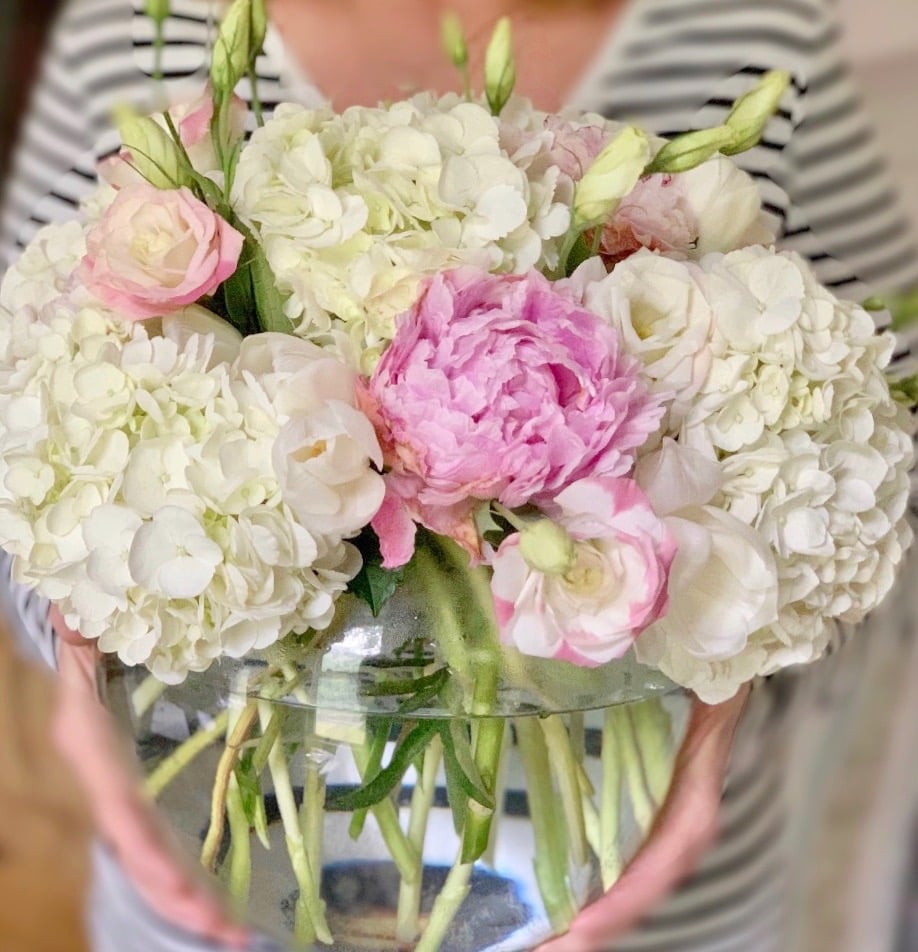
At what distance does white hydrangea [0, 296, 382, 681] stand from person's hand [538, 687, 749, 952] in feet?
0.60

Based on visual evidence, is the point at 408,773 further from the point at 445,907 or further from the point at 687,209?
the point at 687,209

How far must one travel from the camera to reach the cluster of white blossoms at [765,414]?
12.3 inches

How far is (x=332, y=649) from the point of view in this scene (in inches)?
13.5

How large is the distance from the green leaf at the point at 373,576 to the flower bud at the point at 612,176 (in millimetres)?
109

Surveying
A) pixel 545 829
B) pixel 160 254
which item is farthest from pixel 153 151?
pixel 545 829

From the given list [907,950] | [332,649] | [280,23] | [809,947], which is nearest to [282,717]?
[332,649]

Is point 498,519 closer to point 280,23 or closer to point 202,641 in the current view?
point 202,641

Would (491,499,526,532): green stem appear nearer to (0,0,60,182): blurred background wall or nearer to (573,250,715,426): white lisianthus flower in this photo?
(573,250,715,426): white lisianthus flower

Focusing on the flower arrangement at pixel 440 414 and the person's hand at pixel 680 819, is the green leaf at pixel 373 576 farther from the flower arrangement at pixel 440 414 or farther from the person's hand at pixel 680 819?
the person's hand at pixel 680 819

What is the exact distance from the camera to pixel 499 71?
39 centimetres

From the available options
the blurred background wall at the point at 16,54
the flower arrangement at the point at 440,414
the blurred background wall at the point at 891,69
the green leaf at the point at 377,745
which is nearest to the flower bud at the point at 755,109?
the flower arrangement at the point at 440,414

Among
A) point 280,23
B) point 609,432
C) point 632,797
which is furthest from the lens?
point 280,23

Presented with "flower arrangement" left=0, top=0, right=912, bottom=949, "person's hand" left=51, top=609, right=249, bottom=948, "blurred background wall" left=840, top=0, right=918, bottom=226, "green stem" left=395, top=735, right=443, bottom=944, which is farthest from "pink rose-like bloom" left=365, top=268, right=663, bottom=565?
"blurred background wall" left=840, top=0, right=918, bottom=226

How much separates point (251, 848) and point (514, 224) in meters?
0.22
